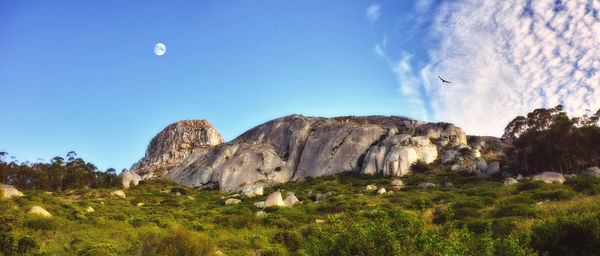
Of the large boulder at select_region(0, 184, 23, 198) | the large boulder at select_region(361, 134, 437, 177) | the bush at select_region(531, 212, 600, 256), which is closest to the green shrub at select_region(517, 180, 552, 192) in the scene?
the bush at select_region(531, 212, 600, 256)

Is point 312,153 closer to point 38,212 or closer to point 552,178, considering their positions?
point 552,178

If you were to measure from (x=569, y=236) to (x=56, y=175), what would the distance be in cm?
7391

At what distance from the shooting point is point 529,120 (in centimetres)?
4409

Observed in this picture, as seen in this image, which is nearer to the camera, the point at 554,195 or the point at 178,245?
the point at 178,245

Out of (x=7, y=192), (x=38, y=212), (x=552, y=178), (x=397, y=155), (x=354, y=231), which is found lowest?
(x=38, y=212)

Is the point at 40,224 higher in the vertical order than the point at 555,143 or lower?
lower

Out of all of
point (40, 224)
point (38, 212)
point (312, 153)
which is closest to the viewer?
point (40, 224)

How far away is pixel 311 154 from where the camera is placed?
75688mm

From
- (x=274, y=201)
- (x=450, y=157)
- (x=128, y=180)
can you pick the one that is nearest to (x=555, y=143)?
(x=450, y=157)

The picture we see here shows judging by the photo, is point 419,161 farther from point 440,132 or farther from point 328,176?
point 440,132

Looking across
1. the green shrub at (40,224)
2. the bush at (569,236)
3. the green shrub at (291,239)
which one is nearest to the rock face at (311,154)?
the green shrub at (40,224)

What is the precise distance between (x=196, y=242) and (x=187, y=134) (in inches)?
5120

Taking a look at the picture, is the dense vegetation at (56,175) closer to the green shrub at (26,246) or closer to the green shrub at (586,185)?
the green shrub at (26,246)

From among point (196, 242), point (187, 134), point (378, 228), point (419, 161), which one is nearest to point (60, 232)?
point (196, 242)
